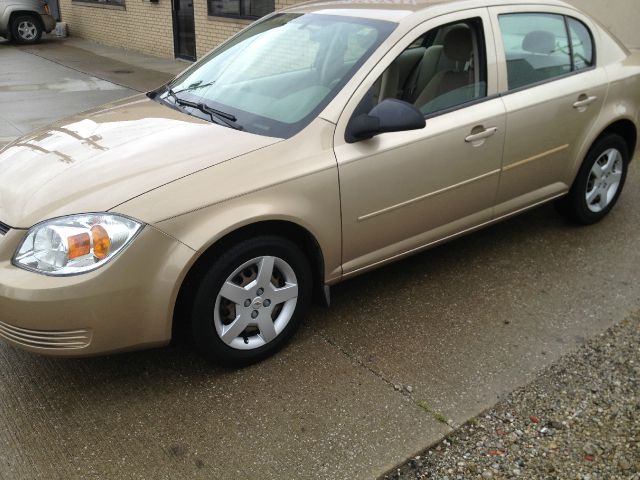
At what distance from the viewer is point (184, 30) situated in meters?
12.2

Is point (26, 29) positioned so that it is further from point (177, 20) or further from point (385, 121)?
point (385, 121)

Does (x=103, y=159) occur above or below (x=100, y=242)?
above

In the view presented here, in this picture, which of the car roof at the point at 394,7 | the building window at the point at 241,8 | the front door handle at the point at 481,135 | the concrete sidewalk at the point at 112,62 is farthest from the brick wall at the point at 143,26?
the front door handle at the point at 481,135

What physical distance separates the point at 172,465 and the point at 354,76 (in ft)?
6.45

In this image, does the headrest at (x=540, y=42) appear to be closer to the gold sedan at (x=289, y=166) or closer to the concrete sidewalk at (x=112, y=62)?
the gold sedan at (x=289, y=166)

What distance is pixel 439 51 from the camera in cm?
361

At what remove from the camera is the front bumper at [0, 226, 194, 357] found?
8.27 ft

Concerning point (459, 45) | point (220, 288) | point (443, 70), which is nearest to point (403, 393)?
point (220, 288)

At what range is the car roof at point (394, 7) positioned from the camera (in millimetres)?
3466

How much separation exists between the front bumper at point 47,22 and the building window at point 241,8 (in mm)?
6890

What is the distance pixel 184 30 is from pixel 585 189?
9676 mm

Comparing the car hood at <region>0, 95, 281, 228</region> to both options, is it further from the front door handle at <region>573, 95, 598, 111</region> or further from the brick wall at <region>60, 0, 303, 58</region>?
the brick wall at <region>60, 0, 303, 58</region>

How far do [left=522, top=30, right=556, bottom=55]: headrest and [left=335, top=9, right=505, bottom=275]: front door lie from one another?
401 mm

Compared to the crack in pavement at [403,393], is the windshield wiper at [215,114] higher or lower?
higher
